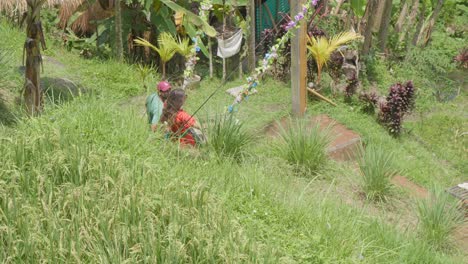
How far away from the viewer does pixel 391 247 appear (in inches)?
202

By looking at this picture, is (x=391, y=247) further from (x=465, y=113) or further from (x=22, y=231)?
(x=465, y=113)

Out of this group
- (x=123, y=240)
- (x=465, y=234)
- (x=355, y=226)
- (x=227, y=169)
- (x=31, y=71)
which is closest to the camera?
(x=123, y=240)

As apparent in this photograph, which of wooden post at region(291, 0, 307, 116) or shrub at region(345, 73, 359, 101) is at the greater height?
wooden post at region(291, 0, 307, 116)

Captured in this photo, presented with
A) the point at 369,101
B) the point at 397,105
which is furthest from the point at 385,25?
the point at 397,105

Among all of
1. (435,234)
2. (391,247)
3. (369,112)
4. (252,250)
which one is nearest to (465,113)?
(369,112)

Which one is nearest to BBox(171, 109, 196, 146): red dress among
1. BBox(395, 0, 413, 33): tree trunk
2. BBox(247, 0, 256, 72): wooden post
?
BBox(247, 0, 256, 72): wooden post

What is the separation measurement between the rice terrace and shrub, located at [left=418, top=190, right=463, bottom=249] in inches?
0.7

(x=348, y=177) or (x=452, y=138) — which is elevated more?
(x=348, y=177)

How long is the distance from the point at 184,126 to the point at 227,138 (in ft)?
1.35

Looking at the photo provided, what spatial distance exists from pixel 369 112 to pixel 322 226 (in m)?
5.10

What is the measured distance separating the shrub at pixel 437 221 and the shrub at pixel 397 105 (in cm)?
314

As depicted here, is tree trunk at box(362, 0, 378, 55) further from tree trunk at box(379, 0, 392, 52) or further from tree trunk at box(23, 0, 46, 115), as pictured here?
tree trunk at box(23, 0, 46, 115)

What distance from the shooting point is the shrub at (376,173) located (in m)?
6.66

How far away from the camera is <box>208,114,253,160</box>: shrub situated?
250 inches
